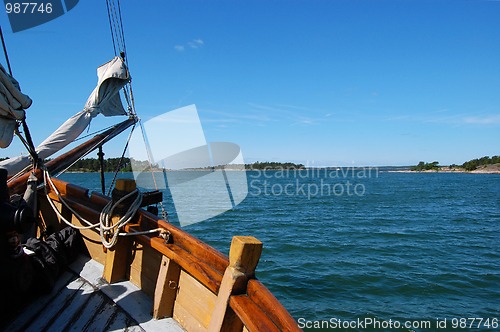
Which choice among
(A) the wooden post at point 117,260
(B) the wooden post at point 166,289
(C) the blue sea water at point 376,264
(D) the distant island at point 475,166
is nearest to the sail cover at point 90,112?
(A) the wooden post at point 117,260

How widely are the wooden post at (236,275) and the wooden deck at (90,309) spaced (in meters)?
0.79

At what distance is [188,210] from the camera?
23.8 meters

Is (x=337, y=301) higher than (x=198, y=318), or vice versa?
(x=198, y=318)

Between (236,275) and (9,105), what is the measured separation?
2.48 m

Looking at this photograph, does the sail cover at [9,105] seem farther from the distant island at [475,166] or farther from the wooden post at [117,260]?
the distant island at [475,166]

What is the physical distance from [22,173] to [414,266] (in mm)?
10848

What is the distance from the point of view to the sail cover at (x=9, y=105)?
298 centimetres

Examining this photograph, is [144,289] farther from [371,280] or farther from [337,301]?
[371,280]

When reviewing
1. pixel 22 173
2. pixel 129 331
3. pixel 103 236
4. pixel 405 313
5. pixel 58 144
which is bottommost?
pixel 405 313

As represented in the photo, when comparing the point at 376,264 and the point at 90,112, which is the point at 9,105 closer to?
the point at 90,112

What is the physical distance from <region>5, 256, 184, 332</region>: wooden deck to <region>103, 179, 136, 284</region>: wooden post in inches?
3.2

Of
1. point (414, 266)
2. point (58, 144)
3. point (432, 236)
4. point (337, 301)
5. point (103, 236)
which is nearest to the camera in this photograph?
point (103, 236)

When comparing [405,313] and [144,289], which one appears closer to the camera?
[144,289]

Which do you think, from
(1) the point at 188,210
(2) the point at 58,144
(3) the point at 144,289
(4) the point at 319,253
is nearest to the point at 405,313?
(4) the point at 319,253
